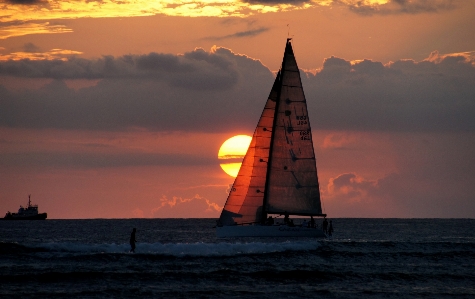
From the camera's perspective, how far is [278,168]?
8138 centimetres

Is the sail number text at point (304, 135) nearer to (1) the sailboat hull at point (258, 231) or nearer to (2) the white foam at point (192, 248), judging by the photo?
(1) the sailboat hull at point (258, 231)

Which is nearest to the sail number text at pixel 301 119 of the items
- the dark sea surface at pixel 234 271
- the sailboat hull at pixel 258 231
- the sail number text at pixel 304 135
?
the sail number text at pixel 304 135

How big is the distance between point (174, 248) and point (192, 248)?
1.84 metres

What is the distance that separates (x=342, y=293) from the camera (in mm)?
49156

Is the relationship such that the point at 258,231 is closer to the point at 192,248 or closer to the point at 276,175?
the point at 276,175

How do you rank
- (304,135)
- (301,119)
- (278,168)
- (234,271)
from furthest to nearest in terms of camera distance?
1. (278,168)
2. (304,135)
3. (301,119)
4. (234,271)

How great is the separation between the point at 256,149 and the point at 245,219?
7579 mm

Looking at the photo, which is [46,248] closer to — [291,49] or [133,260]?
[133,260]

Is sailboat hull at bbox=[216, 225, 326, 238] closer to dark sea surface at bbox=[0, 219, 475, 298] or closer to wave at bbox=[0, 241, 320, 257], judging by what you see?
dark sea surface at bbox=[0, 219, 475, 298]

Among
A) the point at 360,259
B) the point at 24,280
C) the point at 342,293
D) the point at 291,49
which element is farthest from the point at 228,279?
the point at 291,49

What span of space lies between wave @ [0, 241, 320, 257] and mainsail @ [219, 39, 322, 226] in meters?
6.73

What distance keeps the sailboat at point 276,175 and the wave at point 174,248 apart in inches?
208

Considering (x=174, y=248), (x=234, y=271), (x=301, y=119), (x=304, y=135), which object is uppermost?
(x=301, y=119)

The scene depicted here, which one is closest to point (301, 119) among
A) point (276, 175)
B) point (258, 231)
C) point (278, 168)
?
point (278, 168)
